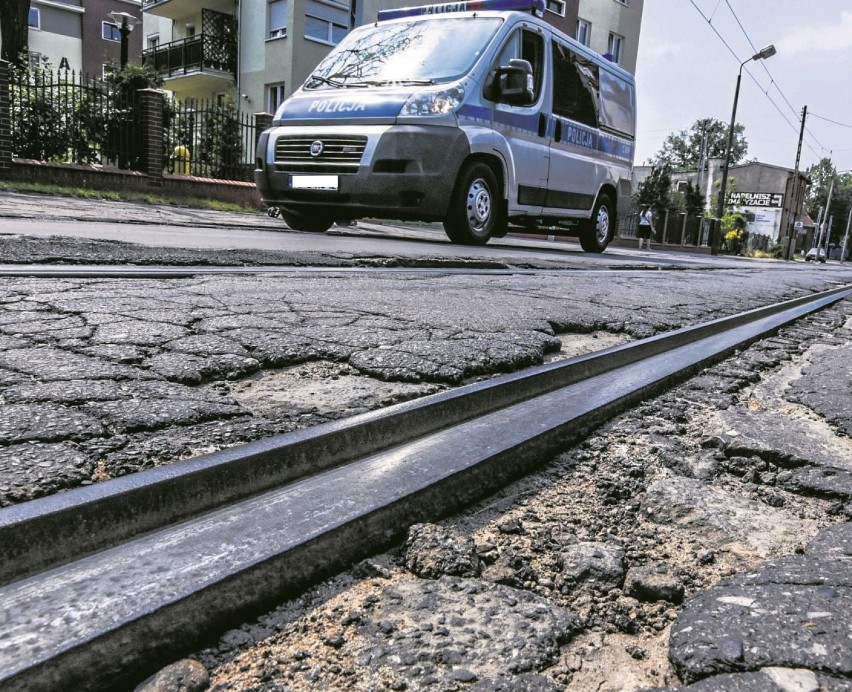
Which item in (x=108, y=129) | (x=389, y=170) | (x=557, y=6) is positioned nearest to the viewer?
(x=389, y=170)

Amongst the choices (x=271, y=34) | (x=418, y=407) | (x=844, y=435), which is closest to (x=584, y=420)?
(x=418, y=407)

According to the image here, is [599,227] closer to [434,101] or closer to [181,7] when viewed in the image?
[434,101]

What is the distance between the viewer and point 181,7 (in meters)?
25.8

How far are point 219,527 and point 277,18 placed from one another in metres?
25.4

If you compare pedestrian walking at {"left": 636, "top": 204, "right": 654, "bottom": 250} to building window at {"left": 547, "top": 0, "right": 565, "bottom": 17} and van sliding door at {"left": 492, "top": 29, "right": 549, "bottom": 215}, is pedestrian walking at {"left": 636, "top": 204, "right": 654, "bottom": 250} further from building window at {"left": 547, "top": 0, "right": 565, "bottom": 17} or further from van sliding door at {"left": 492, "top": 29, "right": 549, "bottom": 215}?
van sliding door at {"left": 492, "top": 29, "right": 549, "bottom": 215}

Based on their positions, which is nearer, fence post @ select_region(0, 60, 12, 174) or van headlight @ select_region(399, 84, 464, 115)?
van headlight @ select_region(399, 84, 464, 115)

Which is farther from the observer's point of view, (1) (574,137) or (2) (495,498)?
(1) (574,137)

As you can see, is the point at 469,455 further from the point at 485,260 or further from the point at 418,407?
the point at 485,260

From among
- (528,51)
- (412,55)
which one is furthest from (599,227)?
(412,55)

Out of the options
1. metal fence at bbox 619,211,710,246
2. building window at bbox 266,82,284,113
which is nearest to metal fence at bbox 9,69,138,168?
building window at bbox 266,82,284,113

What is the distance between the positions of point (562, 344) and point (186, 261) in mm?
2359

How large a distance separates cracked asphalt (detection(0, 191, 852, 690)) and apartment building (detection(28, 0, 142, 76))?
1616 inches

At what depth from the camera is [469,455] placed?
1.44 metres

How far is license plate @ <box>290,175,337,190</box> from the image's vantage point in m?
7.40
